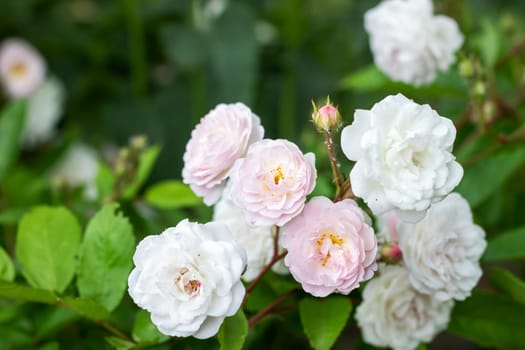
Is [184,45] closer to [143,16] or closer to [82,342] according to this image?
[143,16]

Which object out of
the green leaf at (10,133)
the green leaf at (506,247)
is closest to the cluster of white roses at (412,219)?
the green leaf at (506,247)

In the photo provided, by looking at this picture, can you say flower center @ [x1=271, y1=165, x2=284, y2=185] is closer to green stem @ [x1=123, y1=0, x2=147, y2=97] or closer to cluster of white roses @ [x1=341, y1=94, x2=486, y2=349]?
cluster of white roses @ [x1=341, y1=94, x2=486, y2=349]

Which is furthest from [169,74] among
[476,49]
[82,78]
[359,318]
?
[359,318]

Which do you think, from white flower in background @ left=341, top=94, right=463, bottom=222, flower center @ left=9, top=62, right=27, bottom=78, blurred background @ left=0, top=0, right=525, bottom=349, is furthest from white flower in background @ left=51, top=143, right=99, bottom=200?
white flower in background @ left=341, top=94, right=463, bottom=222

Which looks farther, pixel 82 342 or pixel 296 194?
pixel 82 342

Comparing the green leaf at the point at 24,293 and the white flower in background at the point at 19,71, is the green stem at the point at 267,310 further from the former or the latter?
the white flower in background at the point at 19,71

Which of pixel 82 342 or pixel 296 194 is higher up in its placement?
pixel 296 194

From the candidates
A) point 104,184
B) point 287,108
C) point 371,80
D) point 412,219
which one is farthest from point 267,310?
point 287,108
